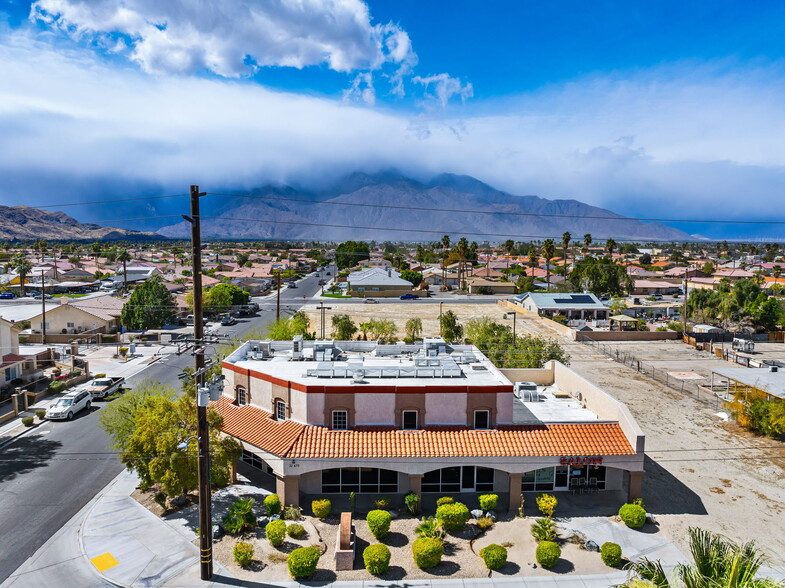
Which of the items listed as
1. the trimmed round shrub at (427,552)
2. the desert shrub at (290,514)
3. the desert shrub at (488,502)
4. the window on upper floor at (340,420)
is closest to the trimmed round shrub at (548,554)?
the desert shrub at (488,502)

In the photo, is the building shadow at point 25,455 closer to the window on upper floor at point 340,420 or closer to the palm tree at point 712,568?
the window on upper floor at point 340,420

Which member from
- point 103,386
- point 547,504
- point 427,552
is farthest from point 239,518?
point 103,386

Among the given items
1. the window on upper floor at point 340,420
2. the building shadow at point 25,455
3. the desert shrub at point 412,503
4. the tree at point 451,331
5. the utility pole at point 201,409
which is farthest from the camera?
the tree at point 451,331

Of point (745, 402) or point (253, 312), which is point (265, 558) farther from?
point (253, 312)

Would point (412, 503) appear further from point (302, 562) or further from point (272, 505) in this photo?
point (302, 562)

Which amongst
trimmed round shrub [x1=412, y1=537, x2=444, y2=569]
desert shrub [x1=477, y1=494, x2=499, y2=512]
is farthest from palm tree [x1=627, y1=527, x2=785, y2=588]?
desert shrub [x1=477, y1=494, x2=499, y2=512]

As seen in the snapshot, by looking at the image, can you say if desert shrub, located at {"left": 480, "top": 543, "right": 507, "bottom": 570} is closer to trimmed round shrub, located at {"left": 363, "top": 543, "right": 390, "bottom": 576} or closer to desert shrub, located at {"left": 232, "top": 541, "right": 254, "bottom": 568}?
trimmed round shrub, located at {"left": 363, "top": 543, "right": 390, "bottom": 576}
